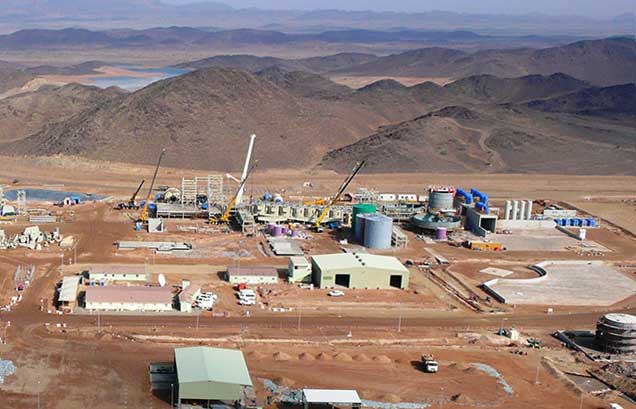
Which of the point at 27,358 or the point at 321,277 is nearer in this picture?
the point at 27,358

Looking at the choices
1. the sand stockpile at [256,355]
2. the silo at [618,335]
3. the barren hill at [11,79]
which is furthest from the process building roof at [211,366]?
the barren hill at [11,79]

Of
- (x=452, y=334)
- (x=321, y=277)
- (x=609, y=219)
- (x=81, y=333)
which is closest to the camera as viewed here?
(x=81, y=333)

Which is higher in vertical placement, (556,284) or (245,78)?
(245,78)

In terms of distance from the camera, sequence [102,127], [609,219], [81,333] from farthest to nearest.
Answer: [102,127] < [609,219] < [81,333]

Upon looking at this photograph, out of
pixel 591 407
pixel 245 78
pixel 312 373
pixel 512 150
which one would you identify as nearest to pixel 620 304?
pixel 591 407

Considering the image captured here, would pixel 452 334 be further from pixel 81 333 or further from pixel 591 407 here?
pixel 81 333

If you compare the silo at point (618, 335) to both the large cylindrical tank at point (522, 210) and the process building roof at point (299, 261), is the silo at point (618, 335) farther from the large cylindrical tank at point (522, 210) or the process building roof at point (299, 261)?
the large cylindrical tank at point (522, 210)

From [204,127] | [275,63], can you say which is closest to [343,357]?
[204,127]
